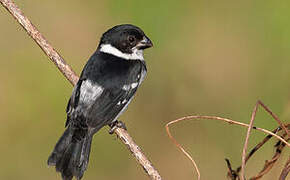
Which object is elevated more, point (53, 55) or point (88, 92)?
point (53, 55)

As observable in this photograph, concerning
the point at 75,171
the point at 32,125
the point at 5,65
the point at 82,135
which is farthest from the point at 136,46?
the point at 5,65

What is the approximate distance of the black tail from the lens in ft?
13.5

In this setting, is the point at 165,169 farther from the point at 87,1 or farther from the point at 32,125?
the point at 87,1

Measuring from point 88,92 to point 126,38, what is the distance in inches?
32.9

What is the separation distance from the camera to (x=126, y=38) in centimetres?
510

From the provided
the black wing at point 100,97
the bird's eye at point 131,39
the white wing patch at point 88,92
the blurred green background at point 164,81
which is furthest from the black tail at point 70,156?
the blurred green background at point 164,81

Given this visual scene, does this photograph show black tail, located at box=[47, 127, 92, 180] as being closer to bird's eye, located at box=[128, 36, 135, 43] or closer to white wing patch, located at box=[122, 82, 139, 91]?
white wing patch, located at box=[122, 82, 139, 91]

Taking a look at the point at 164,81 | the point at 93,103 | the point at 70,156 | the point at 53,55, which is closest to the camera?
the point at 53,55

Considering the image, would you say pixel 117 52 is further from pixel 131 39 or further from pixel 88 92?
pixel 88 92

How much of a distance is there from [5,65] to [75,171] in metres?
3.21

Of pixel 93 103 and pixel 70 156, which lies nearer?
pixel 70 156

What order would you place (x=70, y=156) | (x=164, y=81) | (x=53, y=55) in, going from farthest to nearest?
(x=164, y=81) → (x=70, y=156) → (x=53, y=55)

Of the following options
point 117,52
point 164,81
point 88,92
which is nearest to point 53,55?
point 88,92

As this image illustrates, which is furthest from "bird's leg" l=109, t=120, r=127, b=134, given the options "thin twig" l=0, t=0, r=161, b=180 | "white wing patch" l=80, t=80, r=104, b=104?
"white wing patch" l=80, t=80, r=104, b=104
